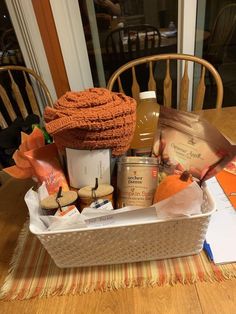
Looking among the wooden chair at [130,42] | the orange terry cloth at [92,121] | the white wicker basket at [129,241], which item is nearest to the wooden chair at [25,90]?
the wooden chair at [130,42]

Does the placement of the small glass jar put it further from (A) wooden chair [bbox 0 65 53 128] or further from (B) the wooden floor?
(A) wooden chair [bbox 0 65 53 128]

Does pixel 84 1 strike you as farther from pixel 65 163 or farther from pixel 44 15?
pixel 65 163

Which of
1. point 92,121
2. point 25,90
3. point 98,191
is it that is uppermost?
point 92,121

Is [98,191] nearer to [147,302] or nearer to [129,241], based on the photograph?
[129,241]

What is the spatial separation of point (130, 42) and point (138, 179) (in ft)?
4.65

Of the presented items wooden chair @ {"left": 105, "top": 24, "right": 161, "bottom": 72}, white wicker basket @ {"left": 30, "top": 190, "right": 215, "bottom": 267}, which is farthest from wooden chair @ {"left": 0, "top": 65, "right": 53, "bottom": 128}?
white wicker basket @ {"left": 30, "top": 190, "right": 215, "bottom": 267}

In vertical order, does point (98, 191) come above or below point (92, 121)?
below

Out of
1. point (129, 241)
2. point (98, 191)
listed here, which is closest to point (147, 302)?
point (129, 241)

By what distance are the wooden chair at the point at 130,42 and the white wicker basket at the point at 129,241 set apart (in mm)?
1456

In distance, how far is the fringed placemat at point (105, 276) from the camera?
0.43m

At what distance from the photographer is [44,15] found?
1.30 m

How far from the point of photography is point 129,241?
1.35ft

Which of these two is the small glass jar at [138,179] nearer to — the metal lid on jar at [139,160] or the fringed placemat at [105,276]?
the metal lid on jar at [139,160]

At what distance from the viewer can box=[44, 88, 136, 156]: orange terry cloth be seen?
0.40 m
